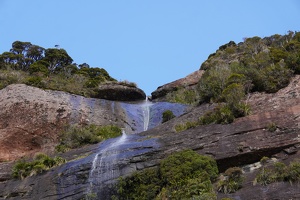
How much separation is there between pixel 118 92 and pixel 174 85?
531 centimetres

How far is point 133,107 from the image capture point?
1374 inches

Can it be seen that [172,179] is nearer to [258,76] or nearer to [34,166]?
[34,166]

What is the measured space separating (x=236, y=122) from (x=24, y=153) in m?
12.7

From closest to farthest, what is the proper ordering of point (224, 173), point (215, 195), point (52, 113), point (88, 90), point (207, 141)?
point (215, 195)
point (224, 173)
point (207, 141)
point (52, 113)
point (88, 90)

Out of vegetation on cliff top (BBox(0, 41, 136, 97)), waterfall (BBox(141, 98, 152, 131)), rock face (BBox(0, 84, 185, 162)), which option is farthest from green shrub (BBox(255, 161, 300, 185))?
vegetation on cliff top (BBox(0, 41, 136, 97))

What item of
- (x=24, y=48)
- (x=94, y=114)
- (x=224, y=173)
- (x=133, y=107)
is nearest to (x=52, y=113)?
(x=94, y=114)

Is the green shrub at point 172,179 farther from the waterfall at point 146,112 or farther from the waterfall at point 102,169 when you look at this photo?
the waterfall at point 146,112

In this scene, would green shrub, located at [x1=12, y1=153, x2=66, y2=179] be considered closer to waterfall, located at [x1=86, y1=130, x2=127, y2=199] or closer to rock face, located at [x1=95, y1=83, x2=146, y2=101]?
waterfall, located at [x1=86, y1=130, x2=127, y2=199]

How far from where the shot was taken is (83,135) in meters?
26.6

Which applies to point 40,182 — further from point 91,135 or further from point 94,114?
point 94,114

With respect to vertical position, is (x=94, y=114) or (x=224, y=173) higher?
(x=94, y=114)

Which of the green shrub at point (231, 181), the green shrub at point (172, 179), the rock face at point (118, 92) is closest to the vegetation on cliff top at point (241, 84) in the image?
the green shrub at point (172, 179)

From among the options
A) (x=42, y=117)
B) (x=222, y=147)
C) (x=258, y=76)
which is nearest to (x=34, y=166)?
(x=42, y=117)

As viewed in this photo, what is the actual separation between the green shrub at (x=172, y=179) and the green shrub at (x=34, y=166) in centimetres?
458
